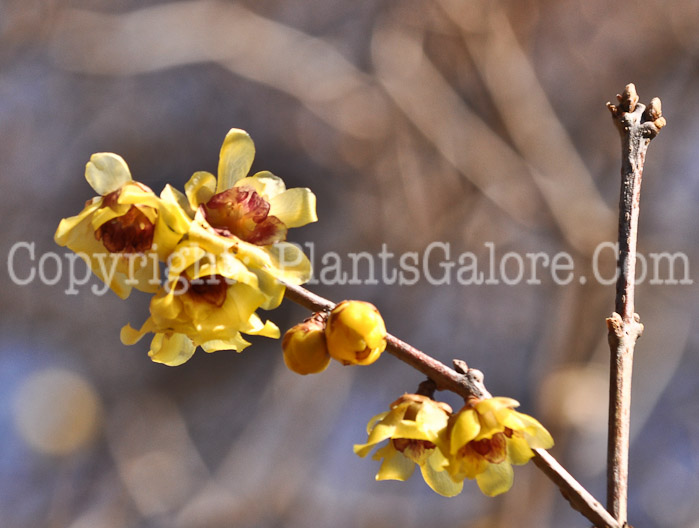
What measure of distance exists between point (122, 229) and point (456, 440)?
45 centimetres

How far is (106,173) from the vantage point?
2.75ft

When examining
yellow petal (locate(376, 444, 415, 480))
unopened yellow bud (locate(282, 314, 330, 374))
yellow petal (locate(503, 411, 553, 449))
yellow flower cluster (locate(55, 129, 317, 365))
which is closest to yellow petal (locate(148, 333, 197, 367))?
yellow flower cluster (locate(55, 129, 317, 365))

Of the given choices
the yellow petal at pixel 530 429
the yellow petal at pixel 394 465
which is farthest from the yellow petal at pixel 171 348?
the yellow petal at pixel 530 429

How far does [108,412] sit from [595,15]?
3314 mm

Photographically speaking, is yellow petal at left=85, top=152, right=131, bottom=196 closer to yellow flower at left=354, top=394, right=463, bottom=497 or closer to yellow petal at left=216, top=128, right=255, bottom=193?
yellow petal at left=216, top=128, right=255, bottom=193

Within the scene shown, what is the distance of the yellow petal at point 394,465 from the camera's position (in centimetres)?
94

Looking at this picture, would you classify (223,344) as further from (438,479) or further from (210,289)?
(438,479)

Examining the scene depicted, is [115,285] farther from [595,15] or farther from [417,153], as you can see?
[595,15]

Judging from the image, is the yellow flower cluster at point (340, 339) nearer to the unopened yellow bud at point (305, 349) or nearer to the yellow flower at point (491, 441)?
the unopened yellow bud at point (305, 349)

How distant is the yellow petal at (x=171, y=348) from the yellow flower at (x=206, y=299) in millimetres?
67

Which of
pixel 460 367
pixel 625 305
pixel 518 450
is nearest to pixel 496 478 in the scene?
pixel 518 450

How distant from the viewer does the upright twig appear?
0.77 metres

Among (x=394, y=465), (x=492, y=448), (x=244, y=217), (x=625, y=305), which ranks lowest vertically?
(x=394, y=465)

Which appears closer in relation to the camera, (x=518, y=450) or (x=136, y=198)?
(x=136, y=198)
